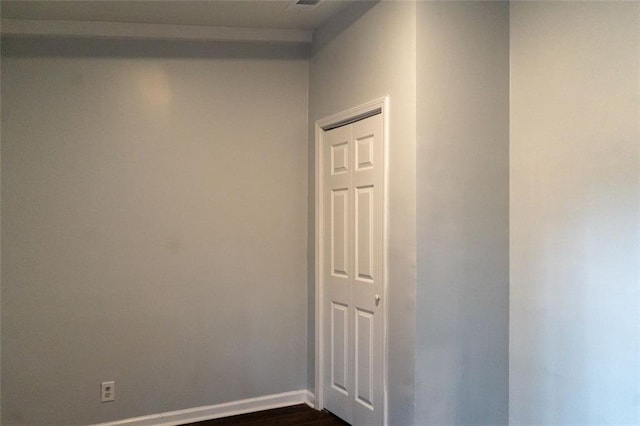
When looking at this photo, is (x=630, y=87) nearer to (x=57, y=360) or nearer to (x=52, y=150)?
(x=52, y=150)

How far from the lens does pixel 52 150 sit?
10.5 ft

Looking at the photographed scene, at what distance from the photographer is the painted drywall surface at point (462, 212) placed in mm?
2693

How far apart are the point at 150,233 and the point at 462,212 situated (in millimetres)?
2002

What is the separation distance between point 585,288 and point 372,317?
1.17m

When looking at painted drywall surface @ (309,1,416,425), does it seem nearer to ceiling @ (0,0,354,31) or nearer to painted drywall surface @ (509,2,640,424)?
ceiling @ (0,0,354,31)

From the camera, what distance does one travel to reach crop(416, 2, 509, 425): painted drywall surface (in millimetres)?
2693

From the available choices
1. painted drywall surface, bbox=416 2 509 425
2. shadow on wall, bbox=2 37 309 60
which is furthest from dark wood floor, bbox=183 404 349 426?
shadow on wall, bbox=2 37 309 60

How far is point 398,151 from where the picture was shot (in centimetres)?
281

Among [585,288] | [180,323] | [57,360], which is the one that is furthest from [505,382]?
[57,360]

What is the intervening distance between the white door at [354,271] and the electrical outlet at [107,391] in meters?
1.40

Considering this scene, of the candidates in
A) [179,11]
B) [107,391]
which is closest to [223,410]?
[107,391]

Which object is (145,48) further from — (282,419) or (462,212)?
(282,419)

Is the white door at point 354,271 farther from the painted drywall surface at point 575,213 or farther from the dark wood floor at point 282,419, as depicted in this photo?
the painted drywall surface at point 575,213

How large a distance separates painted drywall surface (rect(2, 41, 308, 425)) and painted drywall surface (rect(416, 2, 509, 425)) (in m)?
1.29
